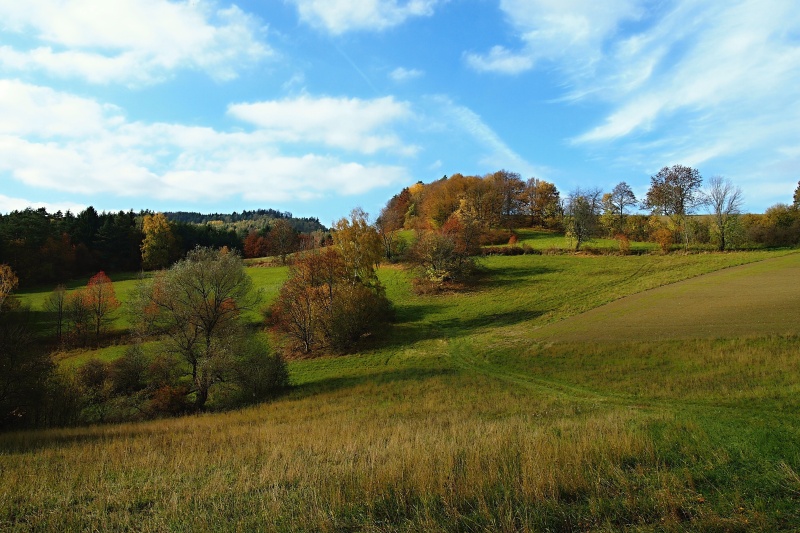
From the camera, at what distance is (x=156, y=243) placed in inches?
3543

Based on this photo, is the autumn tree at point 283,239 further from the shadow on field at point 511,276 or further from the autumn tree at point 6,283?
the shadow on field at point 511,276

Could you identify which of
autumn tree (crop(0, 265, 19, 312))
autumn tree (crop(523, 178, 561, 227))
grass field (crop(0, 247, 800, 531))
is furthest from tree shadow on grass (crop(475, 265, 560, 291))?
autumn tree (crop(0, 265, 19, 312))

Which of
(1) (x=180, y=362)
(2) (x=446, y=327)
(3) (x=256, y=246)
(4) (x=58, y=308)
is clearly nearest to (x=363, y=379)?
(1) (x=180, y=362)

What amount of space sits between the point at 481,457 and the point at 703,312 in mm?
35848

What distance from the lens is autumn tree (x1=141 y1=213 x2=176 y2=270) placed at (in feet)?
294

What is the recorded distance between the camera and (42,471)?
A: 32.6 feet

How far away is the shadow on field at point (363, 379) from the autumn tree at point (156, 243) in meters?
72.8

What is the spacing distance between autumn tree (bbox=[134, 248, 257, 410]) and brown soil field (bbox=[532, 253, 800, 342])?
2551 cm

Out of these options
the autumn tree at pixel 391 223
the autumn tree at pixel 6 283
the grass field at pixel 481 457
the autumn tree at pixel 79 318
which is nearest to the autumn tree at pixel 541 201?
the autumn tree at pixel 391 223

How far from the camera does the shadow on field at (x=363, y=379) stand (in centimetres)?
2914

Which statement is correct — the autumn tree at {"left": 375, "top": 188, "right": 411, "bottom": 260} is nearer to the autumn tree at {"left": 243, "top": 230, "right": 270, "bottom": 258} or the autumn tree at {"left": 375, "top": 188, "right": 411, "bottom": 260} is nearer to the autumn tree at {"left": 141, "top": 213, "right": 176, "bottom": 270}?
the autumn tree at {"left": 243, "top": 230, "right": 270, "bottom": 258}

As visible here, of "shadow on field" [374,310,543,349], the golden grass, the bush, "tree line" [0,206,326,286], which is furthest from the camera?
"tree line" [0,206,326,286]

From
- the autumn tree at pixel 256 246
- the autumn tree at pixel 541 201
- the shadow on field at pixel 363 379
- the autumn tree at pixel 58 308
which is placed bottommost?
the shadow on field at pixel 363 379

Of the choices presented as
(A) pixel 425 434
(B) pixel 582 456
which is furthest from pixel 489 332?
(B) pixel 582 456
